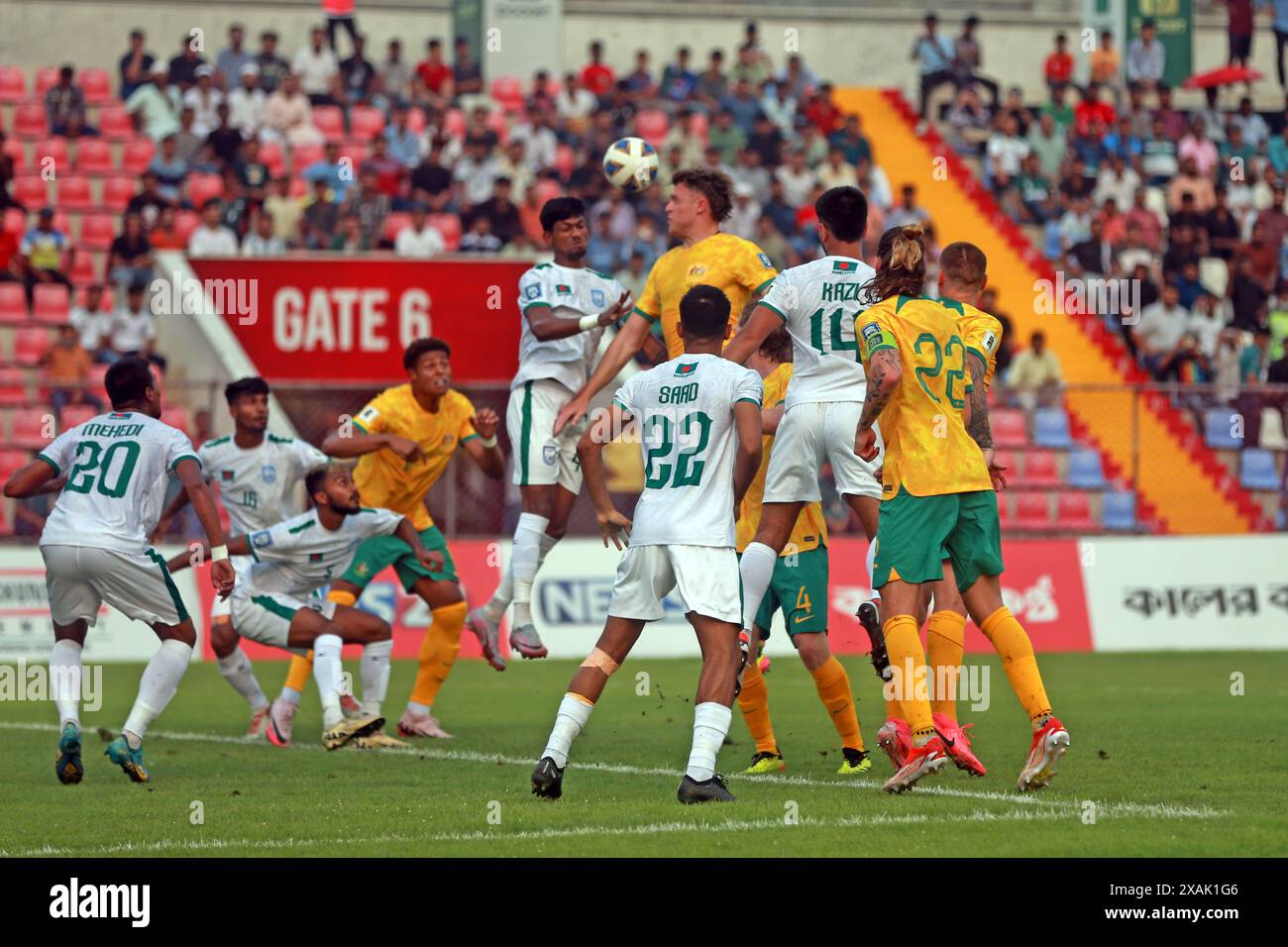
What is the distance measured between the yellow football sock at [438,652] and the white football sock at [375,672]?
226 mm

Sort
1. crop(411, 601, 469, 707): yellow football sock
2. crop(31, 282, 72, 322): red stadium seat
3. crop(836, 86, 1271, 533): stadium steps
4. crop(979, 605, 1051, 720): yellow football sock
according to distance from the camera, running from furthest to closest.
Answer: crop(31, 282, 72, 322): red stadium seat < crop(836, 86, 1271, 533): stadium steps < crop(411, 601, 469, 707): yellow football sock < crop(979, 605, 1051, 720): yellow football sock

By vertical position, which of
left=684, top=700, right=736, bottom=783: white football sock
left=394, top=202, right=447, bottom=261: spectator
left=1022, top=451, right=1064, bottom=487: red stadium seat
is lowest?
left=684, top=700, right=736, bottom=783: white football sock

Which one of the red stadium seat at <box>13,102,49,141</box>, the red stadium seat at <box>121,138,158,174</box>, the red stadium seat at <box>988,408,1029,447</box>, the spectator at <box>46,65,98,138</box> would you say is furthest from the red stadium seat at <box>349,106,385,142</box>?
the red stadium seat at <box>988,408,1029,447</box>

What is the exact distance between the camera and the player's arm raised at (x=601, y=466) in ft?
31.7

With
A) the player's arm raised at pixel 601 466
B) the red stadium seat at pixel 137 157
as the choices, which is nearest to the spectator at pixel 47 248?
the red stadium seat at pixel 137 157

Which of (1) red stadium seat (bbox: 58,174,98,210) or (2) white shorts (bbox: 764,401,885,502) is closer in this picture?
(2) white shorts (bbox: 764,401,885,502)

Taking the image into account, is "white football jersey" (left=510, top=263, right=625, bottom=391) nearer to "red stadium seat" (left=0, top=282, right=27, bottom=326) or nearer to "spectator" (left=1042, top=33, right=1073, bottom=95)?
"red stadium seat" (left=0, top=282, right=27, bottom=326)

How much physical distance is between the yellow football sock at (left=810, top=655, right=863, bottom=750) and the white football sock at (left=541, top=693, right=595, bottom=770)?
1752 mm

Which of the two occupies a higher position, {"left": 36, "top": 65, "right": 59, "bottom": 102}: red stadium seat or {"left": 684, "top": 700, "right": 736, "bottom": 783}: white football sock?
{"left": 36, "top": 65, "right": 59, "bottom": 102}: red stadium seat

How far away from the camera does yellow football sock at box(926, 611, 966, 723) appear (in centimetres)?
955

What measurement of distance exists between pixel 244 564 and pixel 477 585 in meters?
6.33

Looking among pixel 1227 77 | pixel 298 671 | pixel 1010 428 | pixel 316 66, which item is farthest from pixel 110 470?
pixel 1227 77
